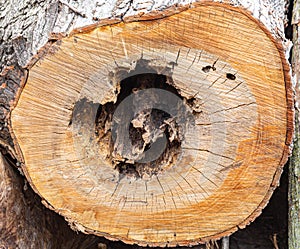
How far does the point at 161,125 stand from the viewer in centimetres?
198

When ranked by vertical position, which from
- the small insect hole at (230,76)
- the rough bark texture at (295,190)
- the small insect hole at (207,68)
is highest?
the small insect hole at (207,68)

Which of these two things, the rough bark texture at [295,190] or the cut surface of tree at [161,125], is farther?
the rough bark texture at [295,190]

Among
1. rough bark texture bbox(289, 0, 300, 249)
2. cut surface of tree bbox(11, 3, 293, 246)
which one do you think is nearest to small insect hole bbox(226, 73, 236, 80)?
cut surface of tree bbox(11, 3, 293, 246)

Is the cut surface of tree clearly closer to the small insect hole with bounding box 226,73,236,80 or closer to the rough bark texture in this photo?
the small insect hole with bounding box 226,73,236,80

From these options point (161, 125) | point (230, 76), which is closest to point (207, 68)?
point (230, 76)

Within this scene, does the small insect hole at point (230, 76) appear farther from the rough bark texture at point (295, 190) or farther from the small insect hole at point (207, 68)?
the rough bark texture at point (295, 190)

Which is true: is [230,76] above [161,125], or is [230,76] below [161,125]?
above

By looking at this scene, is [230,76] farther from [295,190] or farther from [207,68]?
[295,190]

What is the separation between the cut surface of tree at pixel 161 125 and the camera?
178 cm

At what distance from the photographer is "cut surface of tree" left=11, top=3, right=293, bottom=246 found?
178 centimetres

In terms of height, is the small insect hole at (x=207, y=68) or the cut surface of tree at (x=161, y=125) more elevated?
the small insect hole at (x=207, y=68)

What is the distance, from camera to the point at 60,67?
1836mm

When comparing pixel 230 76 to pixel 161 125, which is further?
pixel 161 125

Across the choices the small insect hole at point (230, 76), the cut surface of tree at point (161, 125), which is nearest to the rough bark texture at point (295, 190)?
the cut surface of tree at point (161, 125)
